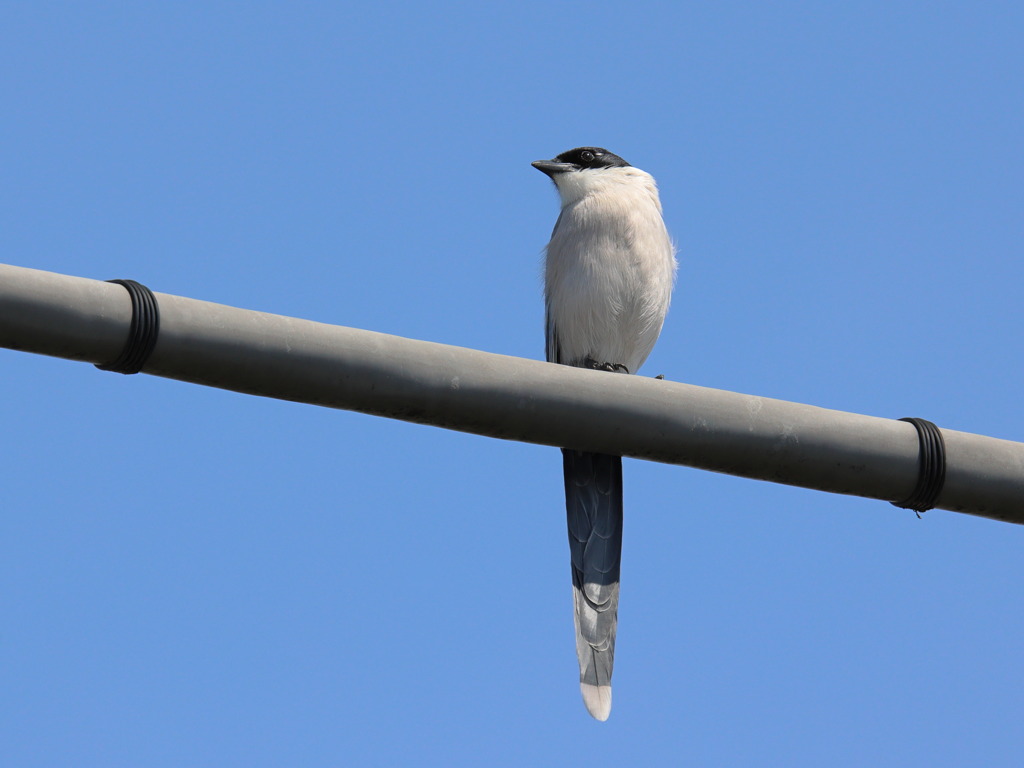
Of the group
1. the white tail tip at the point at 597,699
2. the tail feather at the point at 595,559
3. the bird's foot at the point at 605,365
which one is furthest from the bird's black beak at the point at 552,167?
the white tail tip at the point at 597,699

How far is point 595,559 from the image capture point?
15.1ft

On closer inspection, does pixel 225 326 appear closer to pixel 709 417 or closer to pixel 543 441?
pixel 543 441

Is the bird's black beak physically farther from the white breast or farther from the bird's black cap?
the white breast

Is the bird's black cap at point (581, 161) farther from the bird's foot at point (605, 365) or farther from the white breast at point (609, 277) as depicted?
the bird's foot at point (605, 365)

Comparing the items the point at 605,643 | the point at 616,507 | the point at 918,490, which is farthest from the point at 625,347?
the point at 918,490

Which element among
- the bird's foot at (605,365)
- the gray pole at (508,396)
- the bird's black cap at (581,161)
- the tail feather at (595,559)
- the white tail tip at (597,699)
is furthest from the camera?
the bird's black cap at (581,161)

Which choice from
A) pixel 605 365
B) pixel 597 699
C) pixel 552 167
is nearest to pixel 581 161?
pixel 552 167

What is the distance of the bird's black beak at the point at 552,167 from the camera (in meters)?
7.63

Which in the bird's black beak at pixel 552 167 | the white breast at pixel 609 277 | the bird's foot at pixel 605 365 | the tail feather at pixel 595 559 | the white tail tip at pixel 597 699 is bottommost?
the white tail tip at pixel 597 699

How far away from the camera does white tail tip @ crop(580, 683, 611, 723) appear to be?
12.8ft

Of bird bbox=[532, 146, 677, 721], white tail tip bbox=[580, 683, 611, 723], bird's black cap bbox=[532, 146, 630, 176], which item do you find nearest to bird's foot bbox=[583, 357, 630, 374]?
bird bbox=[532, 146, 677, 721]

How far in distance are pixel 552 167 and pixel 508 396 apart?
4888mm

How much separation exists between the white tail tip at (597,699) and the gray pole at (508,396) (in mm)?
1097

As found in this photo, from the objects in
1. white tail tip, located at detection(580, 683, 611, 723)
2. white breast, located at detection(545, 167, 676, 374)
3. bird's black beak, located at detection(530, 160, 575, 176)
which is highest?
bird's black beak, located at detection(530, 160, 575, 176)
